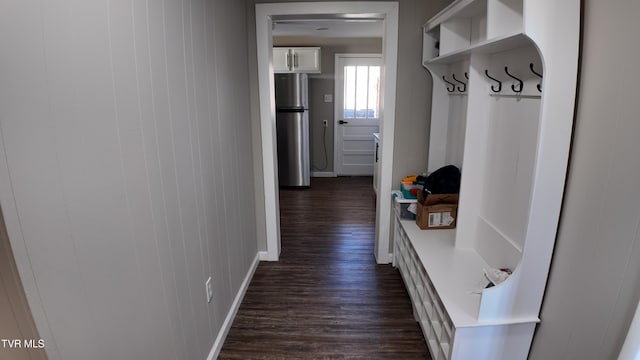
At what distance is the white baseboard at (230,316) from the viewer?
1.94m

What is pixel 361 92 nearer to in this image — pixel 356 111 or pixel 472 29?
pixel 356 111

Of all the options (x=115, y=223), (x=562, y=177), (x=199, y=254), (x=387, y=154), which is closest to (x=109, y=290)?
(x=115, y=223)

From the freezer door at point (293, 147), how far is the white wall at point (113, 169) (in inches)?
135

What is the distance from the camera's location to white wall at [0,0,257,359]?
2.52 feet

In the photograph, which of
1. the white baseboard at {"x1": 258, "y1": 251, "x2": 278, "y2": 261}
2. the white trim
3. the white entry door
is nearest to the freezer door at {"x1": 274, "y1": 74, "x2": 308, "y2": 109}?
the white entry door

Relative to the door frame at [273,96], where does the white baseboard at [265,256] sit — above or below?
below

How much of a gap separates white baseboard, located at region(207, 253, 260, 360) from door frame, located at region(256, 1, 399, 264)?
0.38 meters

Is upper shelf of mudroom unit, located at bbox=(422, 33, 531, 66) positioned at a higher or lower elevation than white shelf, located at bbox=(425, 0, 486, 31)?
lower

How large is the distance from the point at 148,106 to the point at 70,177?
433 mm

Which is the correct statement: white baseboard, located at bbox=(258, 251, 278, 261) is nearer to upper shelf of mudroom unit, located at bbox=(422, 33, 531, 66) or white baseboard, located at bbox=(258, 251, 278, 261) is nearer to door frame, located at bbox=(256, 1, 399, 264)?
door frame, located at bbox=(256, 1, 399, 264)

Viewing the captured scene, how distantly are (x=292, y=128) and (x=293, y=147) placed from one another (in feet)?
0.99

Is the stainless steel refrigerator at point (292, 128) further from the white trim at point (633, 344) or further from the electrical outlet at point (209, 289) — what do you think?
the white trim at point (633, 344)

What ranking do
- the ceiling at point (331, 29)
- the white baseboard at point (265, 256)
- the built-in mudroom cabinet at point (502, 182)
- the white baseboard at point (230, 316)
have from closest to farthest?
the built-in mudroom cabinet at point (502, 182)
the white baseboard at point (230, 316)
the white baseboard at point (265, 256)
the ceiling at point (331, 29)

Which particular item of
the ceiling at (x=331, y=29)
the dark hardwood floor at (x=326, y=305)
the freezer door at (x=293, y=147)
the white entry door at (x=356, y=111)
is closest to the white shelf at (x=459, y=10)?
the dark hardwood floor at (x=326, y=305)
